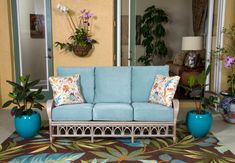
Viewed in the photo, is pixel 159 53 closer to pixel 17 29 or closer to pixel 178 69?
pixel 178 69

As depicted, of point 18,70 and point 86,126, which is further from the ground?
point 18,70

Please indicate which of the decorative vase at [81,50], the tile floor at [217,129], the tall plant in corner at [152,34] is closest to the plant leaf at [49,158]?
the tile floor at [217,129]

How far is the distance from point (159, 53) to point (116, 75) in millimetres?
2283

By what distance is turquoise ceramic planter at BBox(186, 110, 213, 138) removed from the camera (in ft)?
11.0

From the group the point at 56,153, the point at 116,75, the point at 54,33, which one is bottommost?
the point at 56,153

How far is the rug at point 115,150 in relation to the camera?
9.30 feet

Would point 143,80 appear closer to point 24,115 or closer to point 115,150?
point 115,150

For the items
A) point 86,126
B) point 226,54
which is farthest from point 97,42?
point 226,54

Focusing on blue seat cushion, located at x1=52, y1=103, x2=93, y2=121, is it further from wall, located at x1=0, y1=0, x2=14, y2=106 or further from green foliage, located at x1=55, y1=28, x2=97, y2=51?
wall, located at x1=0, y1=0, x2=14, y2=106

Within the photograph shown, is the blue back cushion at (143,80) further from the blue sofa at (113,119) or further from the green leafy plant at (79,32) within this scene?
the green leafy plant at (79,32)

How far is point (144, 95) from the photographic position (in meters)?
3.75

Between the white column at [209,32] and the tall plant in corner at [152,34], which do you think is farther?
the tall plant in corner at [152,34]

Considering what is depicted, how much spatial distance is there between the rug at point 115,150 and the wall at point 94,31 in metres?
1.79

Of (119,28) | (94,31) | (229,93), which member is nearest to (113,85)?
(94,31)
